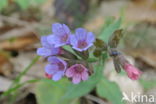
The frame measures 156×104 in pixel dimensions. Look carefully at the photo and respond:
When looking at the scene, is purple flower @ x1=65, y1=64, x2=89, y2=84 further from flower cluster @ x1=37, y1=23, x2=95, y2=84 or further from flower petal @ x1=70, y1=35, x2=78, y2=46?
flower petal @ x1=70, y1=35, x2=78, y2=46

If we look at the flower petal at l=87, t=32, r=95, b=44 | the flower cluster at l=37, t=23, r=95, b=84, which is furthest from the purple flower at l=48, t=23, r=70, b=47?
the flower petal at l=87, t=32, r=95, b=44

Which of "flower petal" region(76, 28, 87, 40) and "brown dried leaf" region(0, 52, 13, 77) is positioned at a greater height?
"flower petal" region(76, 28, 87, 40)

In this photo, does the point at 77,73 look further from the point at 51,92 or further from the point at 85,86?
the point at 51,92

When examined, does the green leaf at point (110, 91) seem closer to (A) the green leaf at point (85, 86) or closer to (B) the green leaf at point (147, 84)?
(A) the green leaf at point (85, 86)

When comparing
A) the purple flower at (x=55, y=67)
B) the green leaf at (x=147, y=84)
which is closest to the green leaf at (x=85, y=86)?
the purple flower at (x=55, y=67)

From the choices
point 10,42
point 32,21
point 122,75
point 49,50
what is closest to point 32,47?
point 10,42

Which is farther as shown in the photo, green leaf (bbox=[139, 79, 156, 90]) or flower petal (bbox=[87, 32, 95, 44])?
green leaf (bbox=[139, 79, 156, 90])

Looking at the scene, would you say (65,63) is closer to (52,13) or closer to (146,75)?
(146,75)
